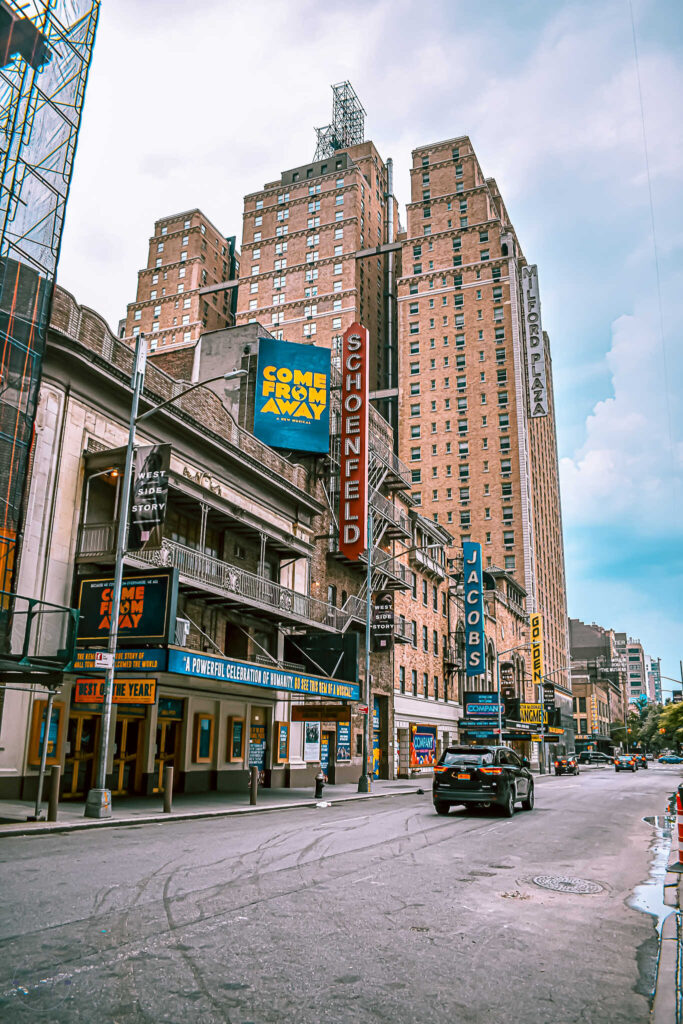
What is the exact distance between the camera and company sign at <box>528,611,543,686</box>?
72.5m

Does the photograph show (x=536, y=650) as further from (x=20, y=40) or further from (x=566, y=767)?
Result: (x=20, y=40)

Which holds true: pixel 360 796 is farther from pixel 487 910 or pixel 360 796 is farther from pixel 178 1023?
pixel 178 1023

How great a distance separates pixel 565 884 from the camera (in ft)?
33.1

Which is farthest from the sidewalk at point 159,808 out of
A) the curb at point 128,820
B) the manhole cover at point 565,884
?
the manhole cover at point 565,884

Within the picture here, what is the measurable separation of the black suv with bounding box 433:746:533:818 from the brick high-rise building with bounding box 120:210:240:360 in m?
94.2

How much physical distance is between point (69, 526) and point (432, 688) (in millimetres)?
33300

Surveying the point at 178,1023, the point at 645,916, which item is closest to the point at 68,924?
the point at 178,1023

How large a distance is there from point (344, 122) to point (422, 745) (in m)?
116

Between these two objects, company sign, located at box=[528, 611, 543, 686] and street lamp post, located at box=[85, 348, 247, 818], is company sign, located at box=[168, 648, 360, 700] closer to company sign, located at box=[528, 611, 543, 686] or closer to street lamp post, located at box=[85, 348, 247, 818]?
street lamp post, located at box=[85, 348, 247, 818]

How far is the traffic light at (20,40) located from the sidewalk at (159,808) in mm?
20741

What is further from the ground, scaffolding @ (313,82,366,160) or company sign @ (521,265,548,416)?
scaffolding @ (313,82,366,160)

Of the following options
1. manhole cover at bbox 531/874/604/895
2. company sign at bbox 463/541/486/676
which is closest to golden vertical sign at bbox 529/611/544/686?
company sign at bbox 463/541/486/676

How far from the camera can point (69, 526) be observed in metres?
20.0

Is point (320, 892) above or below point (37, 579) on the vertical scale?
below
